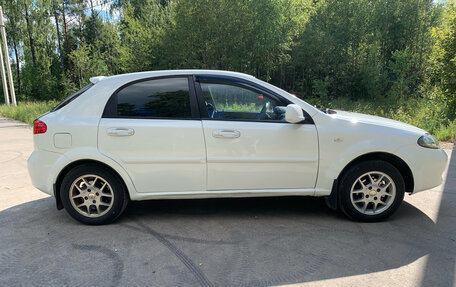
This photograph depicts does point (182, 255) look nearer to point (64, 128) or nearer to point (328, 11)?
point (64, 128)

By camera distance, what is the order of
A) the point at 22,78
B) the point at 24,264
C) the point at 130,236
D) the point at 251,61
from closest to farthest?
1. the point at 24,264
2. the point at 130,236
3. the point at 251,61
4. the point at 22,78

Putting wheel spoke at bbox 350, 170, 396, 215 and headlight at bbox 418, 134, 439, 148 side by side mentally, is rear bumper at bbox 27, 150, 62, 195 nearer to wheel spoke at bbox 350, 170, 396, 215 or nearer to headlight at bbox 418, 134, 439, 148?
wheel spoke at bbox 350, 170, 396, 215

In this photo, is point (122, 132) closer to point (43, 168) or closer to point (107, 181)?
point (107, 181)

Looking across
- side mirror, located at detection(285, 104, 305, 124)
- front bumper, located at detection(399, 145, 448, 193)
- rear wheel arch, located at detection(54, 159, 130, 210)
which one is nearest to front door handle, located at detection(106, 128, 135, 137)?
rear wheel arch, located at detection(54, 159, 130, 210)

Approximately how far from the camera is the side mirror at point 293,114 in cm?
361

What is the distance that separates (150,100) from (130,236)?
153 cm

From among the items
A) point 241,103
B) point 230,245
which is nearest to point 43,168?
point 230,245

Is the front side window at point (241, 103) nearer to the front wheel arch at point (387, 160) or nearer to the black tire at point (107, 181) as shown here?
the front wheel arch at point (387, 160)

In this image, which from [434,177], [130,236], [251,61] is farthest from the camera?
[251,61]

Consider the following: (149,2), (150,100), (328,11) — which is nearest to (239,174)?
(150,100)

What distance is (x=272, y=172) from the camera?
3.82m

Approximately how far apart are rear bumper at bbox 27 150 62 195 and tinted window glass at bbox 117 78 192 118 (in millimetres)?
919

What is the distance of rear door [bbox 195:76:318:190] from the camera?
12.3ft

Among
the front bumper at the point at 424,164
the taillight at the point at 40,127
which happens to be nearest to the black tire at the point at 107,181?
the taillight at the point at 40,127
